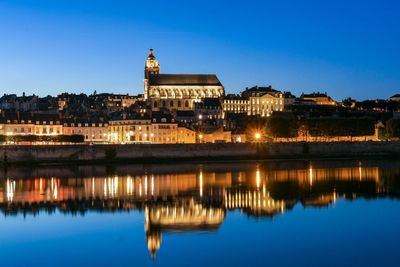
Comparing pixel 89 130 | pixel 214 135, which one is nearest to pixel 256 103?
pixel 214 135

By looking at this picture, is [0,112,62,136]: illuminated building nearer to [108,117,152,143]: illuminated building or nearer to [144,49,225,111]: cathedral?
[108,117,152,143]: illuminated building

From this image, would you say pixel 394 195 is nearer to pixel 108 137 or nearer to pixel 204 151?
pixel 204 151

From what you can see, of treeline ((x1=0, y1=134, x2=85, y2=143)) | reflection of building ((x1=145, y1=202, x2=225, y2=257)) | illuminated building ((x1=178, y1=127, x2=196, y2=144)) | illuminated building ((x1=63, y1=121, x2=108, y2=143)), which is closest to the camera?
reflection of building ((x1=145, y1=202, x2=225, y2=257))

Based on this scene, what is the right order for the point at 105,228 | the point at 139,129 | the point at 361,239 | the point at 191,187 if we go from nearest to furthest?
the point at 361,239
the point at 105,228
the point at 191,187
the point at 139,129

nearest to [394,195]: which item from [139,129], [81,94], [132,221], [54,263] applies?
[132,221]

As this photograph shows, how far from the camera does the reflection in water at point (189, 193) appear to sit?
66.9 ft

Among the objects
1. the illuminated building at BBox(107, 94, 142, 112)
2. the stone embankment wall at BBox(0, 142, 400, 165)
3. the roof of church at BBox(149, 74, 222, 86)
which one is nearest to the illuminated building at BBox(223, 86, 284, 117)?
the roof of church at BBox(149, 74, 222, 86)

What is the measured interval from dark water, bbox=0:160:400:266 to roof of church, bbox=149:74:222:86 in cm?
6462

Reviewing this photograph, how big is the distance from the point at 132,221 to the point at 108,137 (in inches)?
1708

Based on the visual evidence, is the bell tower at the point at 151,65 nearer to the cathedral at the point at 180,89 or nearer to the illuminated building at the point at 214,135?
the cathedral at the point at 180,89

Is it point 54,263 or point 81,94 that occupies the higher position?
point 81,94

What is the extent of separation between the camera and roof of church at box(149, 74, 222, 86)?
9694cm

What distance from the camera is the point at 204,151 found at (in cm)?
4625

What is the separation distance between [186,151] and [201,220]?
26734mm
